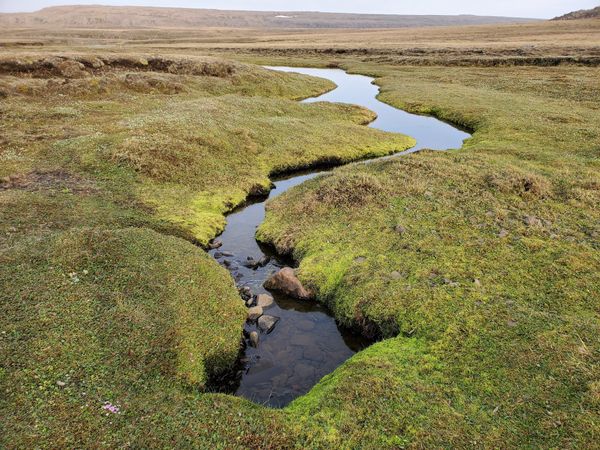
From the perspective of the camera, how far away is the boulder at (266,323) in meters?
19.8

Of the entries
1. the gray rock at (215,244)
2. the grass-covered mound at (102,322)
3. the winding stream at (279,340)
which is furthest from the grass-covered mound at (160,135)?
the grass-covered mound at (102,322)

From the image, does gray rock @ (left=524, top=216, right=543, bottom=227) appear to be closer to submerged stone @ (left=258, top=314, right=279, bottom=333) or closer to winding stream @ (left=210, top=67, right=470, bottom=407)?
winding stream @ (left=210, top=67, right=470, bottom=407)

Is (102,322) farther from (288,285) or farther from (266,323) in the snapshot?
(288,285)

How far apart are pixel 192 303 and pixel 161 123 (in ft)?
97.8

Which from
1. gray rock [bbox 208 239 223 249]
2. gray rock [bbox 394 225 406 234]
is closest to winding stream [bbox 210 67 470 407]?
gray rock [bbox 208 239 223 249]

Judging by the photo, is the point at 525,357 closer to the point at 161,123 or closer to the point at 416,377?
the point at 416,377

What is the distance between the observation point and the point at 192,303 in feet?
60.1

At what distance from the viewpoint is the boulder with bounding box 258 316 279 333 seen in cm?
1983

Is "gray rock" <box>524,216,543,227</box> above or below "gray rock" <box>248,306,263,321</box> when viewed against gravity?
above

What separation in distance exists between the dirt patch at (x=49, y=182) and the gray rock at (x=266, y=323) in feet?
56.7

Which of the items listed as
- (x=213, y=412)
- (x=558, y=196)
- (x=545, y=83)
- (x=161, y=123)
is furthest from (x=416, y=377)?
(x=545, y=83)

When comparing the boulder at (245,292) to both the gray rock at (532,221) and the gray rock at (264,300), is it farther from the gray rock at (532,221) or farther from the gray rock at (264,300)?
the gray rock at (532,221)

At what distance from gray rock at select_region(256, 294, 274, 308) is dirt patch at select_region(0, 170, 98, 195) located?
52.3 ft

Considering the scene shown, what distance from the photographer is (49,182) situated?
31.0 m
